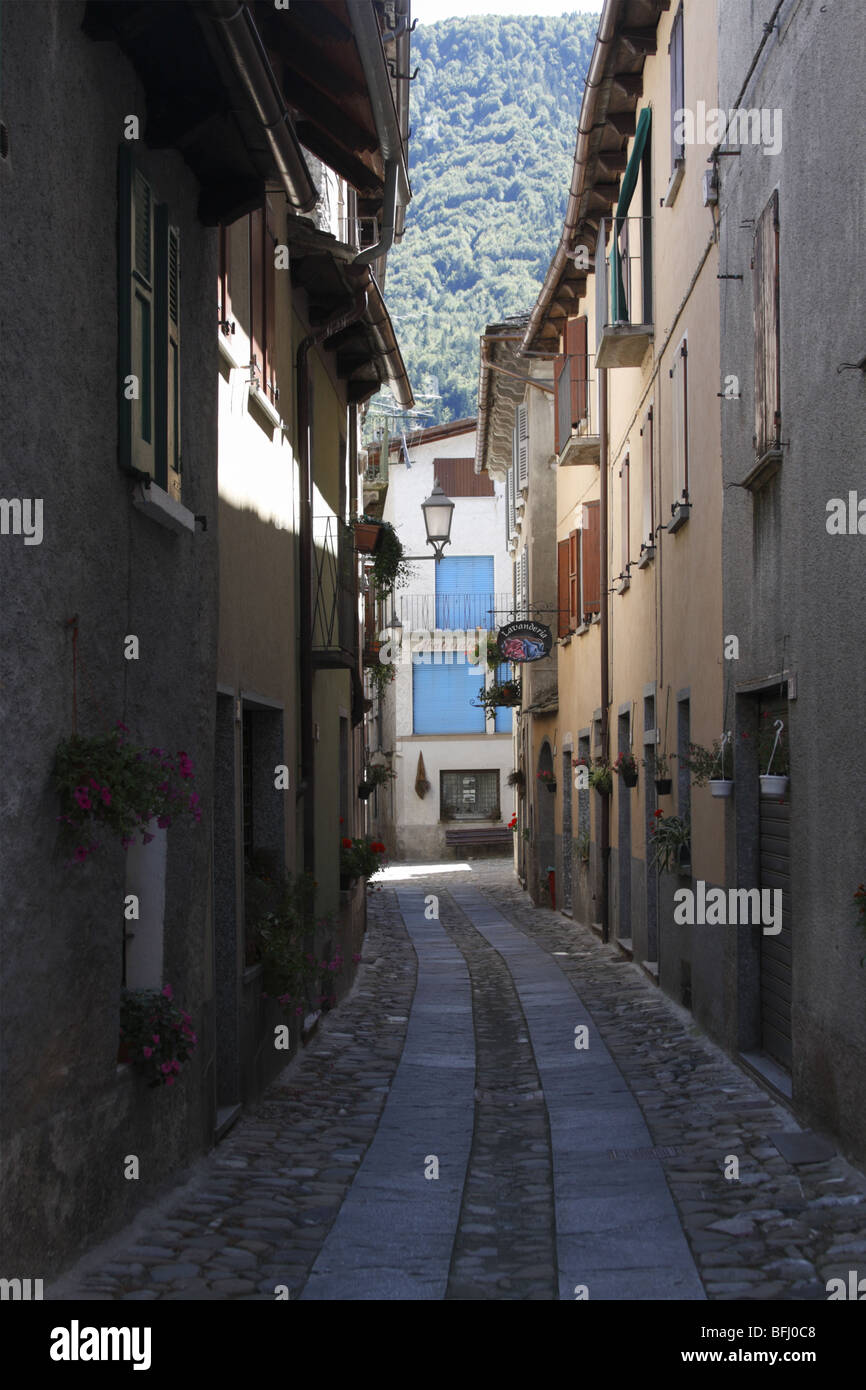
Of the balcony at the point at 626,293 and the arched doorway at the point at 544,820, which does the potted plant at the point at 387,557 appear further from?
the arched doorway at the point at 544,820

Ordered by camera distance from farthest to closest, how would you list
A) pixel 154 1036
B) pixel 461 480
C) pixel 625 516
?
pixel 461 480
pixel 625 516
pixel 154 1036

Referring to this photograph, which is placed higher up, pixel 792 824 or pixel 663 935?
pixel 792 824

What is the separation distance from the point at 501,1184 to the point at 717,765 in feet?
12.7

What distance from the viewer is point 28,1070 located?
17.4 ft

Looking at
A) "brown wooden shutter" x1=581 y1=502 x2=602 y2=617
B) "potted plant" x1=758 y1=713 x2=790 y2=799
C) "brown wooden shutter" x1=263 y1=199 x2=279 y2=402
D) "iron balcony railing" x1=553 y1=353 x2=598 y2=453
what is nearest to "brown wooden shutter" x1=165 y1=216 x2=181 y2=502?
"brown wooden shutter" x1=263 y1=199 x2=279 y2=402

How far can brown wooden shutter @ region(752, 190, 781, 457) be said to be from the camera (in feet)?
29.7

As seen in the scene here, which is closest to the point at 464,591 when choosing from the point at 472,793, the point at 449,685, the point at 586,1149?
the point at 449,685

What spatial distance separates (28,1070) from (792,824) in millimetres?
4793

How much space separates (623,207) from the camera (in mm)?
16641

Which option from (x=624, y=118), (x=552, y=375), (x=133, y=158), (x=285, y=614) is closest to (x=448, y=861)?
(x=552, y=375)

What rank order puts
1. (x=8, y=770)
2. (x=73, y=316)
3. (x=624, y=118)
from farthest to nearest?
(x=624, y=118) < (x=73, y=316) < (x=8, y=770)

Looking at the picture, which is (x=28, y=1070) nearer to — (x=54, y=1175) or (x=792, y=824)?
(x=54, y=1175)

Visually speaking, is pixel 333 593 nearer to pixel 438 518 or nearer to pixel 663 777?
pixel 663 777

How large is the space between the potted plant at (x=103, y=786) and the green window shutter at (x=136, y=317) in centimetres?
140
